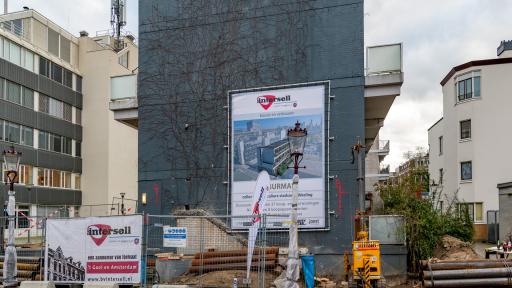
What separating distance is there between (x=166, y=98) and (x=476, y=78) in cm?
2548

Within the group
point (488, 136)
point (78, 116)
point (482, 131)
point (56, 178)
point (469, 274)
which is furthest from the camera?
point (78, 116)

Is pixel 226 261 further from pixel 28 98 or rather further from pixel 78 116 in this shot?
pixel 78 116

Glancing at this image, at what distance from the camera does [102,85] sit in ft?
168

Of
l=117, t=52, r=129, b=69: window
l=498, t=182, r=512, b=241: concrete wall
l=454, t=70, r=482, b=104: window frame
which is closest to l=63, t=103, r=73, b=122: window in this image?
l=117, t=52, r=129, b=69: window

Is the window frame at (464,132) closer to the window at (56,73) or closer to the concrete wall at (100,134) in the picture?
the concrete wall at (100,134)

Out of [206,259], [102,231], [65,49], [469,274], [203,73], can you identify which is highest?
[65,49]

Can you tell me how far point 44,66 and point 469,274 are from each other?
42.2m

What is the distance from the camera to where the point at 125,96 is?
71.5ft

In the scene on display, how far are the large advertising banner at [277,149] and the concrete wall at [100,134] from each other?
112 ft

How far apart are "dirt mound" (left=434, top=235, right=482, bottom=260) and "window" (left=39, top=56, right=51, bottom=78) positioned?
1559 inches

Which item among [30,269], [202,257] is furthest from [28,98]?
[202,257]

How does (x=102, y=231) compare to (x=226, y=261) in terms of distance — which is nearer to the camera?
(x=102, y=231)

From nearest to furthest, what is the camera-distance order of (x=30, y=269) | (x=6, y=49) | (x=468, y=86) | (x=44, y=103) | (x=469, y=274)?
(x=469, y=274)
(x=30, y=269)
(x=468, y=86)
(x=6, y=49)
(x=44, y=103)

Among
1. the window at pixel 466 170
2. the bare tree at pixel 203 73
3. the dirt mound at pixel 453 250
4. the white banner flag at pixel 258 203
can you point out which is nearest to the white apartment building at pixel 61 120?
the bare tree at pixel 203 73
